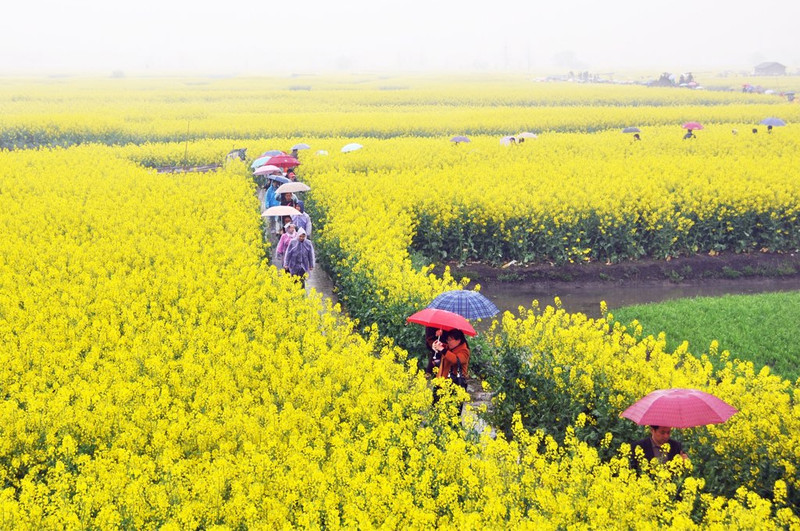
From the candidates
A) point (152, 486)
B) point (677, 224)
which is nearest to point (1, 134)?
point (677, 224)

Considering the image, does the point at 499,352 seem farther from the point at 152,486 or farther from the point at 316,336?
the point at 152,486

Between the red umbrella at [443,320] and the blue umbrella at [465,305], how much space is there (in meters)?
0.42

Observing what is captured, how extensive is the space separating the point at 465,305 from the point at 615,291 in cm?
838

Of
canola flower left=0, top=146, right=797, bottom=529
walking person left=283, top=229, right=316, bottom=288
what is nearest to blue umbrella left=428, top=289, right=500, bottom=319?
canola flower left=0, top=146, right=797, bottom=529

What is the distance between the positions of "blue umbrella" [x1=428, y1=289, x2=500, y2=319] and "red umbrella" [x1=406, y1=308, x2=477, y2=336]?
16.7 inches

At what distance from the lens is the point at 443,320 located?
372 inches

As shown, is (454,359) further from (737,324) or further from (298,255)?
(737,324)

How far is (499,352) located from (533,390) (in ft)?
2.76

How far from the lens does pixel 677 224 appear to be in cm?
1853

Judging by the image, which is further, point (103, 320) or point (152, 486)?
point (103, 320)

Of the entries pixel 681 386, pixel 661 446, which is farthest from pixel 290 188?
pixel 661 446

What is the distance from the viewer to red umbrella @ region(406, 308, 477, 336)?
940cm

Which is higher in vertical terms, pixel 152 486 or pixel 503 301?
pixel 152 486

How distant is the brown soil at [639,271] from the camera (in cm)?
1781
